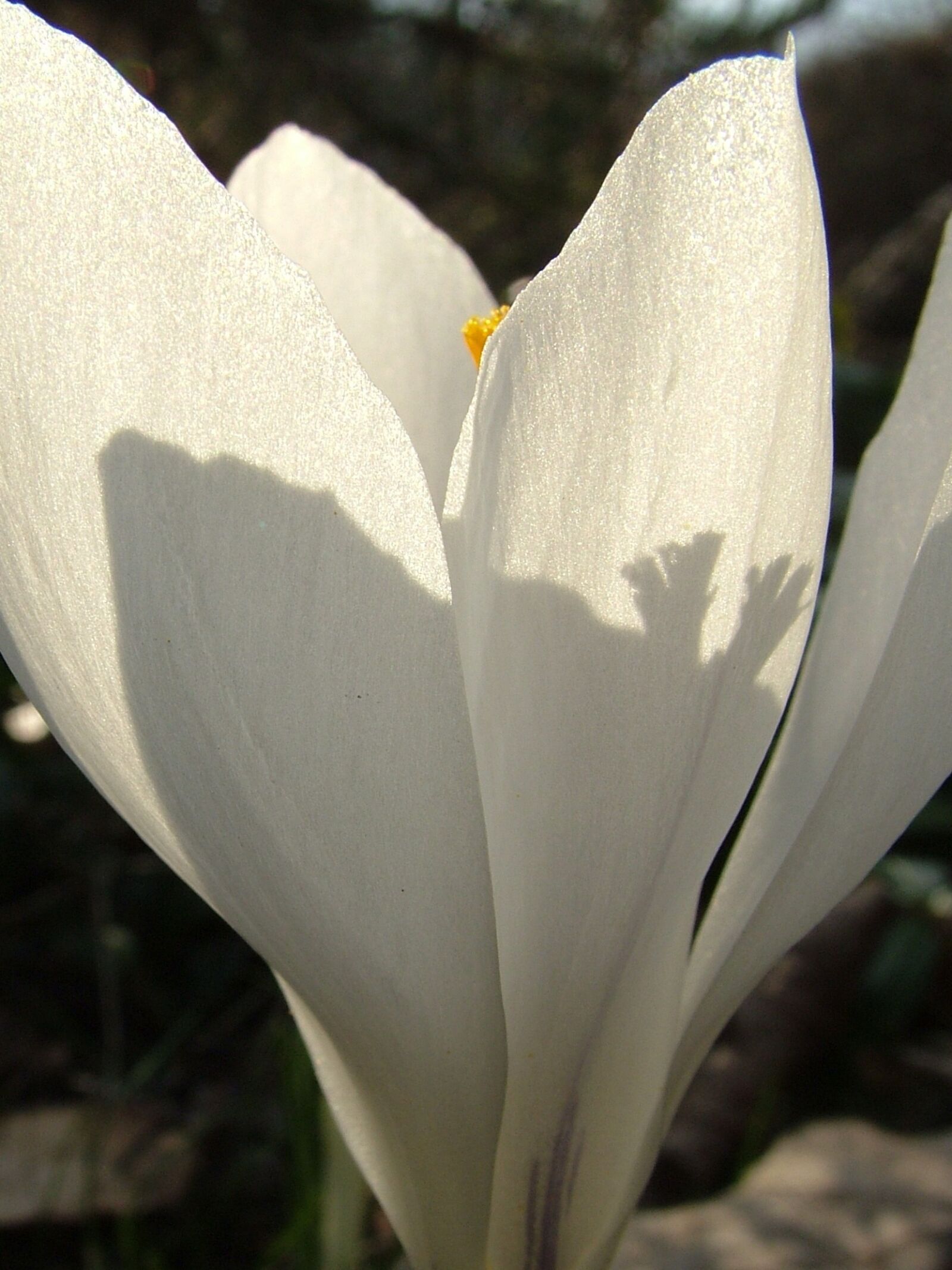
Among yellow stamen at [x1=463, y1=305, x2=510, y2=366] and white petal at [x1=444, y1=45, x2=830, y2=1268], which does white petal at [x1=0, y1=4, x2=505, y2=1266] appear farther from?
yellow stamen at [x1=463, y1=305, x2=510, y2=366]

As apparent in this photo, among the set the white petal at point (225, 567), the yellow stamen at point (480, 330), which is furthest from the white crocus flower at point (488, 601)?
the yellow stamen at point (480, 330)

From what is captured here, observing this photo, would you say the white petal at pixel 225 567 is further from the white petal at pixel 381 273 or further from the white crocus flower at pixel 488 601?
the white petal at pixel 381 273

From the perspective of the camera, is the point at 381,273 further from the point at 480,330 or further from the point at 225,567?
the point at 225,567

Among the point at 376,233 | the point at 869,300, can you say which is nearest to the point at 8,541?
the point at 376,233

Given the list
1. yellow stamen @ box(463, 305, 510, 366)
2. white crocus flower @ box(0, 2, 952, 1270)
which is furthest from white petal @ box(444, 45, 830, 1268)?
yellow stamen @ box(463, 305, 510, 366)

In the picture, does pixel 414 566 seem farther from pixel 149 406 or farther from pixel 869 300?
pixel 869 300
